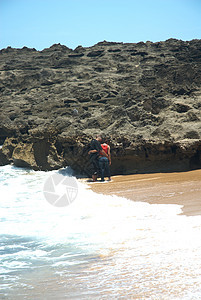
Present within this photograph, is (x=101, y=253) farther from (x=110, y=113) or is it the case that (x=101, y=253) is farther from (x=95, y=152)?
(x=110, y=113)

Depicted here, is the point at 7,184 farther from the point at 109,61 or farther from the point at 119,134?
the point at 109,61

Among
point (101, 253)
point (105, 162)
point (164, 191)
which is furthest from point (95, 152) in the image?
point (101, 253)

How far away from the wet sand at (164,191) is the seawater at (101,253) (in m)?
0.29

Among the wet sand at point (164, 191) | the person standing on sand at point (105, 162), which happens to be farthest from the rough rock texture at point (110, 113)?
the wet sand at point (164, 191)

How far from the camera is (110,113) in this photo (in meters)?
10.9

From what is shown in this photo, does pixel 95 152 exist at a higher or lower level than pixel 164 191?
Answer: higher

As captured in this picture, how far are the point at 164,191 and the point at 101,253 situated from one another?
3.35 m

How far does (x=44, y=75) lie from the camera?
15.7m

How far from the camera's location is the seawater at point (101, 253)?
219cm

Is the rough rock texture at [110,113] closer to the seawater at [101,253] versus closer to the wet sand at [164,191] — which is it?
the wet sand at [164,191]

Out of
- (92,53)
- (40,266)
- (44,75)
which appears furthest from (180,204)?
(92,53)

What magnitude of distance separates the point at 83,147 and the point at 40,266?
7.22 metres

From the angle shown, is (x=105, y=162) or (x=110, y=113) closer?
(x=105, y=162)

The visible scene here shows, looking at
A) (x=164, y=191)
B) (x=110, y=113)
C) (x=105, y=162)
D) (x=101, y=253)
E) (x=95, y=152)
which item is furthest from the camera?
(x=110, y=113)
